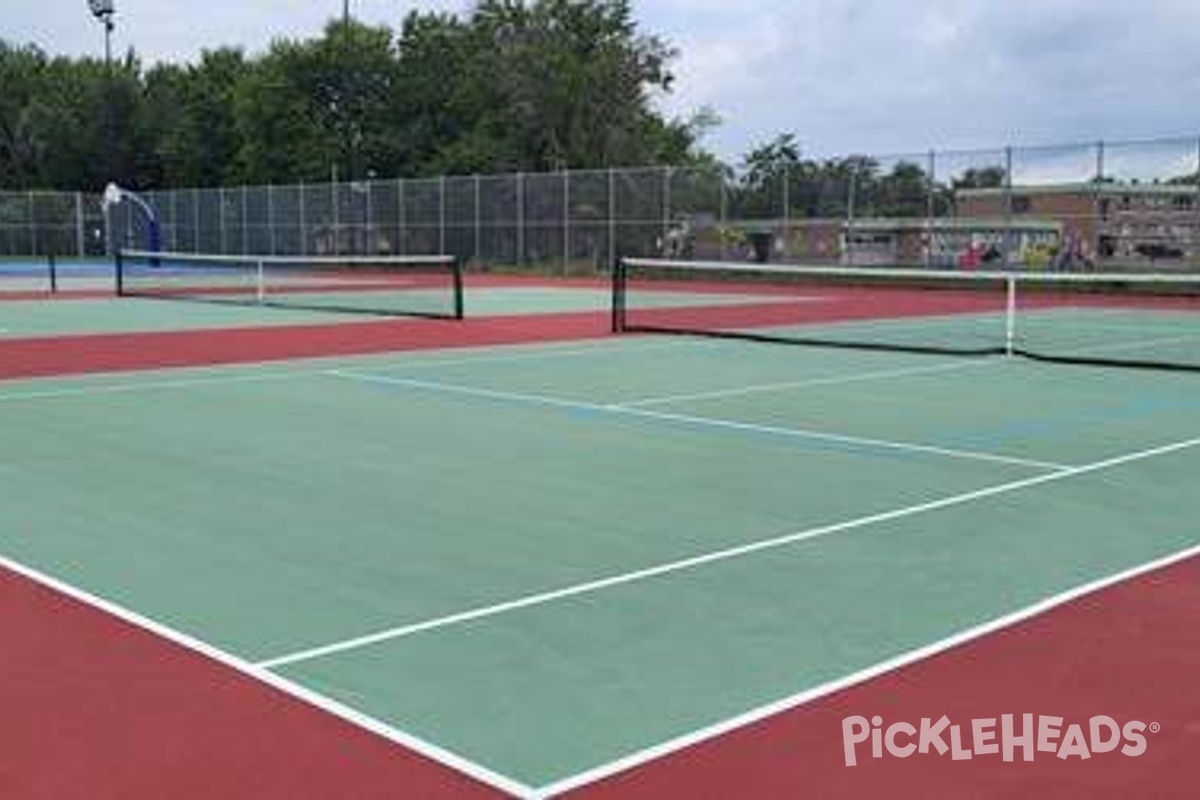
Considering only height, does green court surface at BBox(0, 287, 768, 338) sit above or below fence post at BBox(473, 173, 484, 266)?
below

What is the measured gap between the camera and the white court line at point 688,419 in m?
9.77

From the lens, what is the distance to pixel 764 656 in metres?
5.39

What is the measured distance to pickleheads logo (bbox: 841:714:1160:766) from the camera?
4.45m

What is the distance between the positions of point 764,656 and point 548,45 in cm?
5343

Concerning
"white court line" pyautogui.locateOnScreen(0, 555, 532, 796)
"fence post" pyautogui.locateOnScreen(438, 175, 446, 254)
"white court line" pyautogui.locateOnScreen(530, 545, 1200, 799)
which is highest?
"fence post" pyautogui.locateOnScreen(438, 175, 446, 254)

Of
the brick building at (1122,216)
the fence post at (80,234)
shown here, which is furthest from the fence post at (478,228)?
the fence post at (80,234)

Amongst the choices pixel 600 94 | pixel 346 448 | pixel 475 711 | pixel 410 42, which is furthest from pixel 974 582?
pixel 410 42

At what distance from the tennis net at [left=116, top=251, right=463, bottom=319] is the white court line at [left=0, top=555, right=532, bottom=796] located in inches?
644

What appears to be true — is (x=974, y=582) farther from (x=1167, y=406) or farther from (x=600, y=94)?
(x=600, y=94)

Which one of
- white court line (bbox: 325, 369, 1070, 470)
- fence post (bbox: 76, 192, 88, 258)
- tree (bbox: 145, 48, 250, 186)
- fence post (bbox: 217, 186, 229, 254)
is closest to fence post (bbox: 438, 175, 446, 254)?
fence post (bbox: 217, 186, 229, 254)

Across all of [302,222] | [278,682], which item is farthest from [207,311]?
[302,222]

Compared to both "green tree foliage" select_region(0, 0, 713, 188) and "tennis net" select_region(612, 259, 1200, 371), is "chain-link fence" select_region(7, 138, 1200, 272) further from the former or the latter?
"green tree foliage" select_region(0, 0, 713, 188)

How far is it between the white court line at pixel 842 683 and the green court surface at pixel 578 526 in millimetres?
44

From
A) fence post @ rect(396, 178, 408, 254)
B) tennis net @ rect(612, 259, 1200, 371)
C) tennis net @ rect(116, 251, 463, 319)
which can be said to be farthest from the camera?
fence post @ rect(396, 178, 408, 254)
